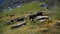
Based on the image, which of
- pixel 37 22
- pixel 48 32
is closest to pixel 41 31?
pixel 48 32

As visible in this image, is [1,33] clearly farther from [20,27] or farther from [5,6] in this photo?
[5,6]

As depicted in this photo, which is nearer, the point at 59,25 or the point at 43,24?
the point at 59,25

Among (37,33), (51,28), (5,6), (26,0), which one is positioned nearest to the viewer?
(37,33)

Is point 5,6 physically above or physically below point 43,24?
below

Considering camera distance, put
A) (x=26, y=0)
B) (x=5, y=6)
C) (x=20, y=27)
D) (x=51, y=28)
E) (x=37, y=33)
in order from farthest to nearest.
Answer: (x=5, y=6) → (x=26, y=0) → (x=20, y=27) → (x=51, y=28) → (x=37, y=33)

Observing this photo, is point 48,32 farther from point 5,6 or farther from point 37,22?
point 5,6

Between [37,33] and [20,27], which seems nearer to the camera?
[37,33]

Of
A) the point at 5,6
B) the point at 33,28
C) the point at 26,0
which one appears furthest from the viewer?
the point at 5,6

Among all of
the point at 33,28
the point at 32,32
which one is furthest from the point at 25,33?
the point at 33,28

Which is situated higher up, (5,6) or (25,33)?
(25,33)
